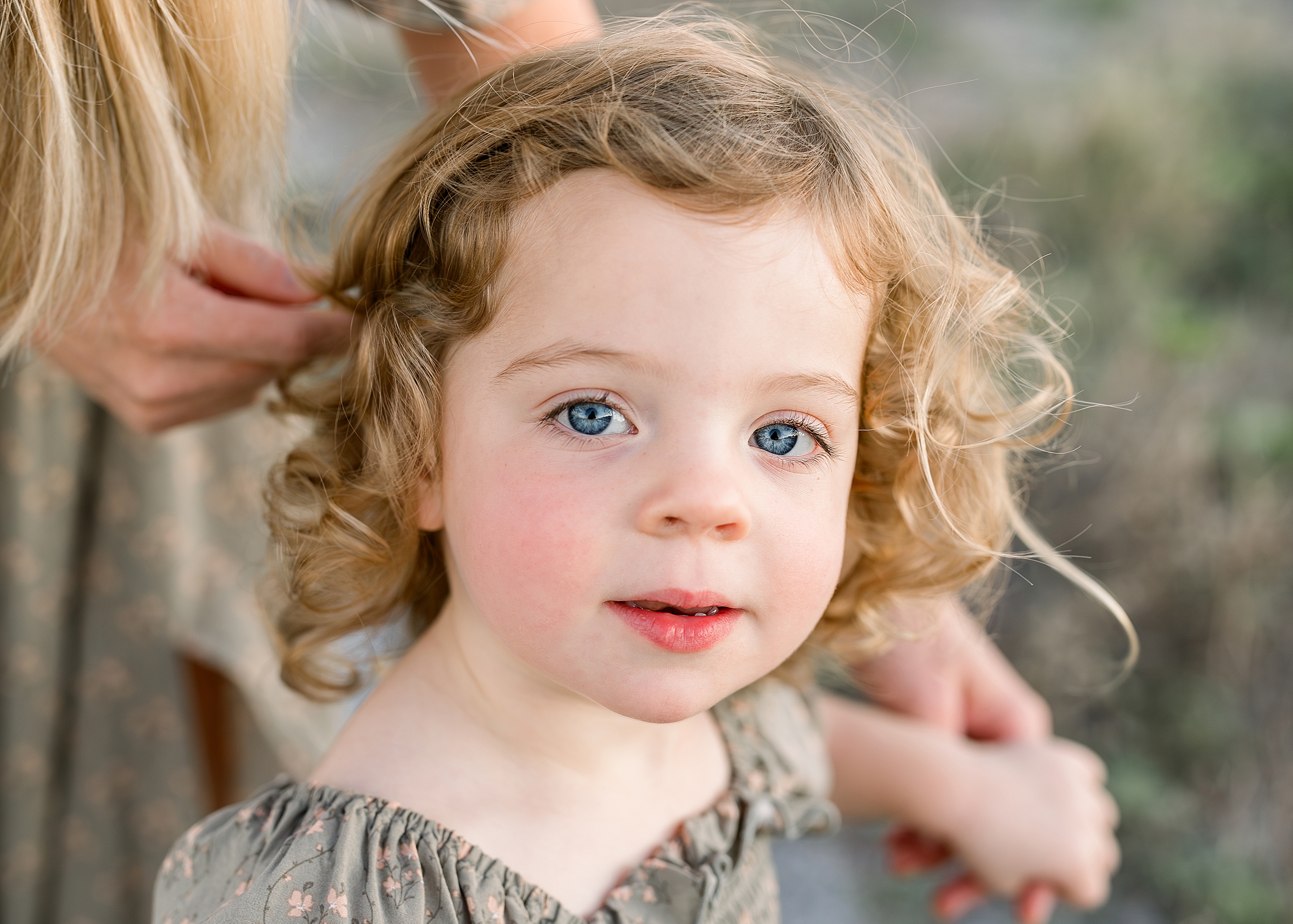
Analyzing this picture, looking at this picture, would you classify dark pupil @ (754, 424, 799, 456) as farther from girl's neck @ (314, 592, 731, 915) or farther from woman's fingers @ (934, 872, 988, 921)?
woman's fingers @ (934, 872, 988, 921)

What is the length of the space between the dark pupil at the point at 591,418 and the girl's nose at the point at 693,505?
0.08m

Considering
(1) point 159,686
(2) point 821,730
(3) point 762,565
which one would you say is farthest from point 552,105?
(1) point 159,686

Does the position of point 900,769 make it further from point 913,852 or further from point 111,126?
point 111,126

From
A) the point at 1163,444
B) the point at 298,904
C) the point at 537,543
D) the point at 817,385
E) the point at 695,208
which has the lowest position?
the point at 1163,444

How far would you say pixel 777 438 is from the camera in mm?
958

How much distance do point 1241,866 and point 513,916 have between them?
6.02 feet

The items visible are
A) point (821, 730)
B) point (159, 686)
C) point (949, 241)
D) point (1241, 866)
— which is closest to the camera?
point (949, 241)

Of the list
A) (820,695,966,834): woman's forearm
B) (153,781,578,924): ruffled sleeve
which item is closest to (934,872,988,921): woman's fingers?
(820,695,966,834): woman's forearm

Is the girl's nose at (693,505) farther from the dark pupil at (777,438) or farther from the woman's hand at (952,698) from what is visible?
the woman's hand at (952,698)

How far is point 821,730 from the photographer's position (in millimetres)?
1454

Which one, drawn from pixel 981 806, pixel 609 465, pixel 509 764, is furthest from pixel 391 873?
pixel 981 806

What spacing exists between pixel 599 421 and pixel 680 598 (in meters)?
0.16

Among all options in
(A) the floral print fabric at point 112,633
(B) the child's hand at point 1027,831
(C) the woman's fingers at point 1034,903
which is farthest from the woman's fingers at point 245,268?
(C) the woman's fingers at point 1034,903

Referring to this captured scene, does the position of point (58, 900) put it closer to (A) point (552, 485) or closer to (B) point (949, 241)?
(A) point (552, 485)
